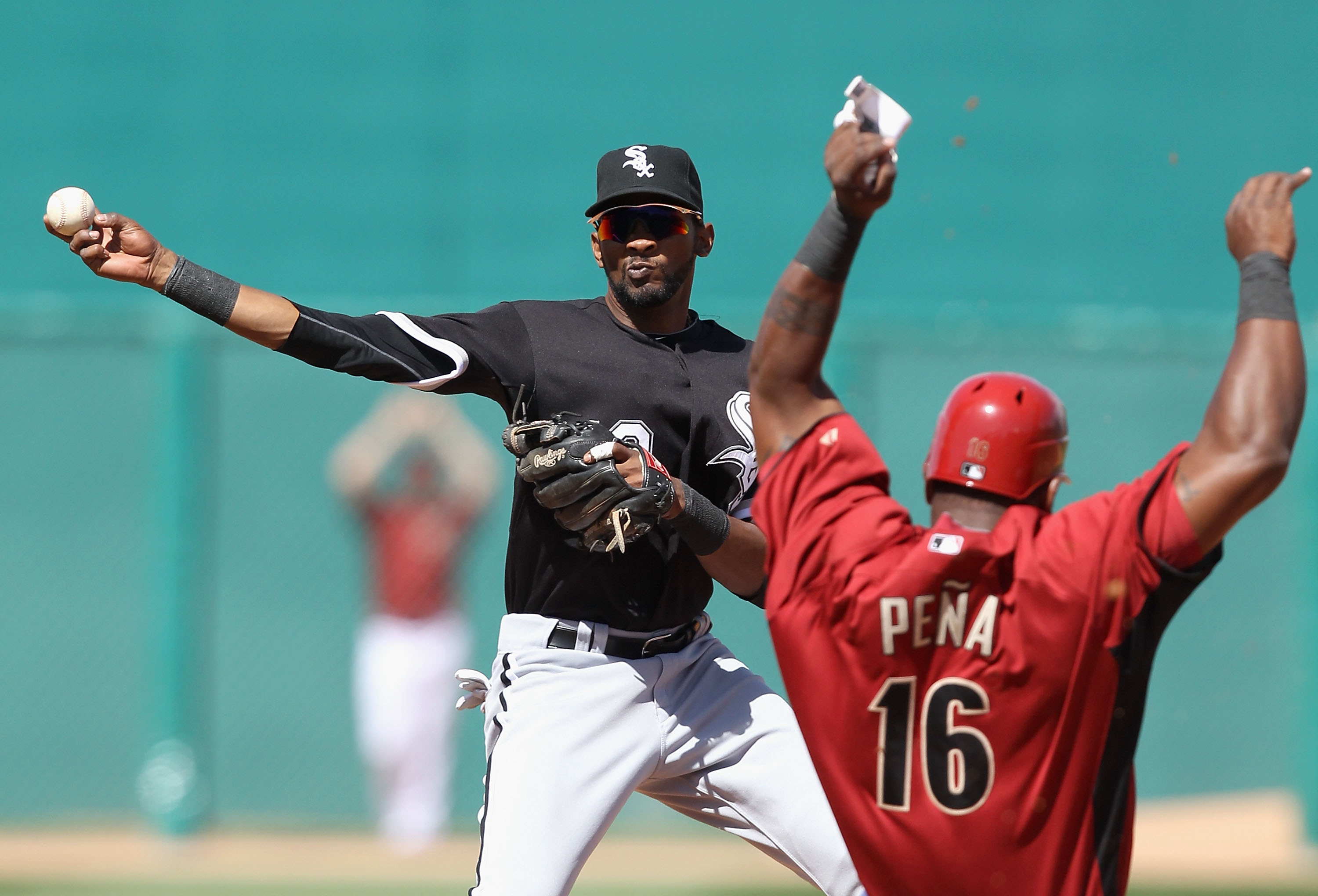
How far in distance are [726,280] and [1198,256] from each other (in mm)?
3859

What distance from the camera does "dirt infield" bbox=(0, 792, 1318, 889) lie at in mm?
8031

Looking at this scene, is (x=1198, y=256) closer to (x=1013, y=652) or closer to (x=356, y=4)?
(x=356, y=4)

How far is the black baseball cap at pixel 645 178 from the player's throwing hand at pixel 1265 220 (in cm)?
187

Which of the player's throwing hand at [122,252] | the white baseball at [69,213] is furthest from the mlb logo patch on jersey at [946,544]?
the white baseball at [69,213]

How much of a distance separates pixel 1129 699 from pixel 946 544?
41cm

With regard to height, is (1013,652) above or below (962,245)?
below

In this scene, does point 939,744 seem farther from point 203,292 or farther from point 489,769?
point 203,292

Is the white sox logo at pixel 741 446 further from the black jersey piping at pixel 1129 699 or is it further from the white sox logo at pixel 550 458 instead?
the black jersey piping at pixel 1129 699

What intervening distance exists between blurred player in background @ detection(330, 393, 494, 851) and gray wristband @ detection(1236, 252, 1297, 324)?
7163mm

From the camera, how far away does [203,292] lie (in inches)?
149

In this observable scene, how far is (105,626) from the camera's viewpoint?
9.62 meters

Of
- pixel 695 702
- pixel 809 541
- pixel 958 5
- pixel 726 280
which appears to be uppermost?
pixel 958 5

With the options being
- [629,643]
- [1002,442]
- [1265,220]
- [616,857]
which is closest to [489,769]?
[629,643]

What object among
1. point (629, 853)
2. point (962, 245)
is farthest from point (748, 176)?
point (629, 853)
